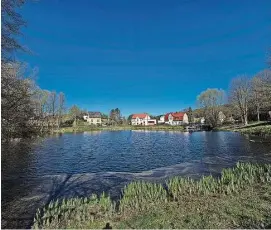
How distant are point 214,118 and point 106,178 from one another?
7284cm

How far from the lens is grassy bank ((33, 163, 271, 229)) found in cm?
637

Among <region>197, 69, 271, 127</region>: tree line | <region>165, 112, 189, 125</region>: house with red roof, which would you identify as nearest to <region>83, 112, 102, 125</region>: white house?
<region>165, 112, 189, 125</region>: house with red roof

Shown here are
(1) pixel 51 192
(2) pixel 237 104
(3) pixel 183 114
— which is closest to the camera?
(1) pixel 51 192

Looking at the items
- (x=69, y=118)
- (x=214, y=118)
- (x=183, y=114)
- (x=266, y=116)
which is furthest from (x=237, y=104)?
(x=69, y=118)

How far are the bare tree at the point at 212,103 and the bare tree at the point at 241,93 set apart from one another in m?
15.1

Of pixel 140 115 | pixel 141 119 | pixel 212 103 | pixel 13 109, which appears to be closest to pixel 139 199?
pixel 13 109

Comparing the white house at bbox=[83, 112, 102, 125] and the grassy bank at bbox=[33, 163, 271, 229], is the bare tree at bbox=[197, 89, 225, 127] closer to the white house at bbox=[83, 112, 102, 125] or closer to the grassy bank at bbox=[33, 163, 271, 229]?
the white house at bbox=[83, 112, 102, 125]

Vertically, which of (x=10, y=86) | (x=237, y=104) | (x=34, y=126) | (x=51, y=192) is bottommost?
(x=51, y=192)

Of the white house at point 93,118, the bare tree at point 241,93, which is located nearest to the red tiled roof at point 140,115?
the white house at point 93,118

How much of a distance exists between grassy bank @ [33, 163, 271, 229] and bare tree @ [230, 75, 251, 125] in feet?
191

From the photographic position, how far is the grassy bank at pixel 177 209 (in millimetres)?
6371

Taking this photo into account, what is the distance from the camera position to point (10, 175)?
1463 cm

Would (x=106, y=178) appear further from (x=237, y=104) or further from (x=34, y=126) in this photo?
(x=237, y=104)

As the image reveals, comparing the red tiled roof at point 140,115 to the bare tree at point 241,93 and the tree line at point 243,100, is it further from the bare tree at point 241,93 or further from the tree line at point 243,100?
the bare tree at point 241,93
